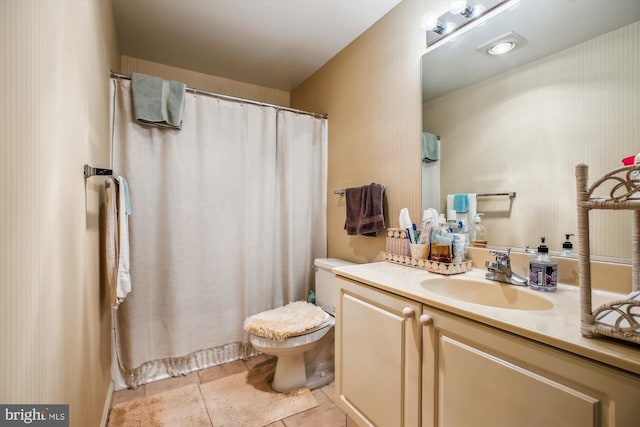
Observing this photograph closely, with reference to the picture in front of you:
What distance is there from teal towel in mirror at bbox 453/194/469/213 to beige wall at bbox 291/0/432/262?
209 mm

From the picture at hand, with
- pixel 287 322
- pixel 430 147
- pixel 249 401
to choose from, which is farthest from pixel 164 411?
pixel 430 147

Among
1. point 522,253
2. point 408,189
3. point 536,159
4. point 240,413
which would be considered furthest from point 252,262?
point 536,159

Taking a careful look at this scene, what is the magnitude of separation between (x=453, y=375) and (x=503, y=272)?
0.49m

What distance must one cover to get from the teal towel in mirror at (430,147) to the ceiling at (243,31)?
0.89m

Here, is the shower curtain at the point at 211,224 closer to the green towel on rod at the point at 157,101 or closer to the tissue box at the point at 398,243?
the green towel on rod at the point at 157,101

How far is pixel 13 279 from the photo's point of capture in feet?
1.74

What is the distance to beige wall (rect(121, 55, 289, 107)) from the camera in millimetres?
2385

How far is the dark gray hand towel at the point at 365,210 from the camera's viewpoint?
1805 mm

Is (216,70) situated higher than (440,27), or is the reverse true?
(216,70)

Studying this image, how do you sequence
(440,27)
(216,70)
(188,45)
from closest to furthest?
(440,27) → (188,45) → (216,70)

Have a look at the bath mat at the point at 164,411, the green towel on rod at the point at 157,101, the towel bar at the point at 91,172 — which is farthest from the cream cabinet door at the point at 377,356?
the green towel on rod at the point at 157,101

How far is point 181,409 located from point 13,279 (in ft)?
4.82

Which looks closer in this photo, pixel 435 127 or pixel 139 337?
pixel 435 127

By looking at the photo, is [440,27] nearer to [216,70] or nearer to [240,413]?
[216,70]
